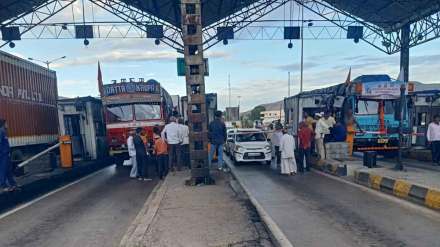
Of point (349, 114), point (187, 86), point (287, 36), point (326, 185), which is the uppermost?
point (287, 36)

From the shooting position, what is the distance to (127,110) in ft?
55.0

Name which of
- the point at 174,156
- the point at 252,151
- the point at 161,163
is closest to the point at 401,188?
the point at 161,163

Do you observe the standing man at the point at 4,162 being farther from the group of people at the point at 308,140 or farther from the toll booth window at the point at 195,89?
the group of people at the point at 308,140

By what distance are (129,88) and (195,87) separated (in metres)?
6.62

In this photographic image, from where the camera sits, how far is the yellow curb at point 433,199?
25.9 feet

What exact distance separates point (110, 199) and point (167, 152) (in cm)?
374

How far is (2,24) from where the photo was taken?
29.7 metres

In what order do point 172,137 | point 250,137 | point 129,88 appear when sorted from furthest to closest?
point 250,137 → point 129,88 → point 172,137

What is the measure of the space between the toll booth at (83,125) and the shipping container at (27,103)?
478 millimetres

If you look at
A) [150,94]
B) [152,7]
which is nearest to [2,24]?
[152,7]

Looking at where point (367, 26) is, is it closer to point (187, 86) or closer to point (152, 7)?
point (152, 7)

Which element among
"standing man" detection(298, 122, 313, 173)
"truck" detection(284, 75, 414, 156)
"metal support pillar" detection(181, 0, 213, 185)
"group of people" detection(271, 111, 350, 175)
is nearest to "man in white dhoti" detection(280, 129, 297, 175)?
"group of people" detection(271, 111, 350, 175)

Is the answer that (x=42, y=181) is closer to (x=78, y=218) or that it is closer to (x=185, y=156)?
(x=185, y=156)

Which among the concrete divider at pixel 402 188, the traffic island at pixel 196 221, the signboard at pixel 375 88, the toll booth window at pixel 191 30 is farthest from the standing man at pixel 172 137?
the signboard at pixel 375 88
